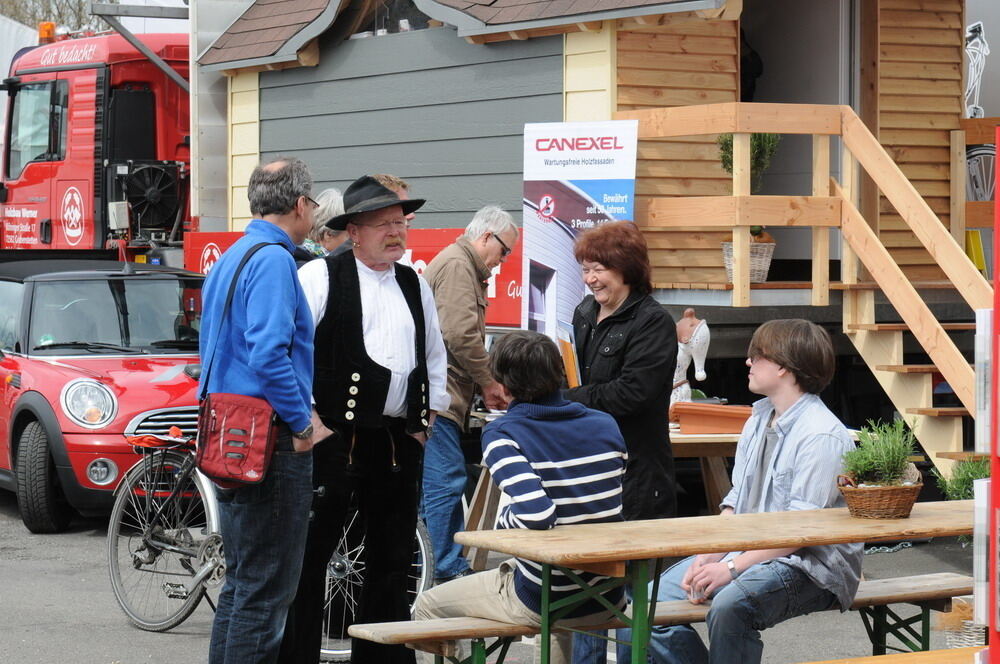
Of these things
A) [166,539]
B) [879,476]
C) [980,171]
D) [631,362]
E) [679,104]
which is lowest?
[166,539]

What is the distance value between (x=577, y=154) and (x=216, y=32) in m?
4.84

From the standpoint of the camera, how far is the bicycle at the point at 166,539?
6504 mm

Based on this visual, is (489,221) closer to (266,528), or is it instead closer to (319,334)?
(319,334)

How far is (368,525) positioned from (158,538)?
6.12 feet

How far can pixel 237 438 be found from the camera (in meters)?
4.63

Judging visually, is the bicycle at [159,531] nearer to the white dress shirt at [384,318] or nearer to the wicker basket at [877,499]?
the white dress shirt at [384,318]

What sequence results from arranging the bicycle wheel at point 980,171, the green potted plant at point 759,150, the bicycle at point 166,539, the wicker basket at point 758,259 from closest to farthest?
1. the bicycle at point 166,539
2. the wicker basket at point 758,259
3. the green potted plant at point 759,150
4. the bicycle wheel at point 980,171

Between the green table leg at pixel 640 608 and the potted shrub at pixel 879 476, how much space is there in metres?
0.75

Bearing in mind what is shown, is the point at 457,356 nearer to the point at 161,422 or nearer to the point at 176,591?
the point at 176,591

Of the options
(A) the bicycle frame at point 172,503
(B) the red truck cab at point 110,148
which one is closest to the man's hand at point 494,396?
(A) the bicycle frame at point 172,503

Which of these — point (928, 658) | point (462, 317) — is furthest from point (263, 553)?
point (462, 317)

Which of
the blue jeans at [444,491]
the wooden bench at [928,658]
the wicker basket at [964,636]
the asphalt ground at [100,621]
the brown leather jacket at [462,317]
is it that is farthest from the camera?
the blue jeans at [444,491]

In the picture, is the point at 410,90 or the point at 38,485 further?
the point at 410,90

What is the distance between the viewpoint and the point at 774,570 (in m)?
4.54
